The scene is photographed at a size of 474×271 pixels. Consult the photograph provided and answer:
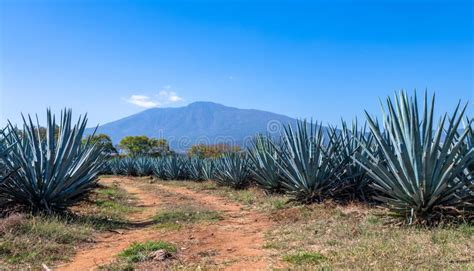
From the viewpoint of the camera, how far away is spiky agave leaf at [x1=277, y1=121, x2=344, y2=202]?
27.6ft

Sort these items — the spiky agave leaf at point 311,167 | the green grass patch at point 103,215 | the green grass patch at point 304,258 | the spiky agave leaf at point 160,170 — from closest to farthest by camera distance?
the green grass patch at point 304,258
the green grass patch at point 103,215
the spiky agave leaf at point 311,167
the spiky agave leaf at point 160,170

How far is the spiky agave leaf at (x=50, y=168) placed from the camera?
21.6 ft

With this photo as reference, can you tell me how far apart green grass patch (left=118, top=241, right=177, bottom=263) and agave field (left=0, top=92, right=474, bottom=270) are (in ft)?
8.29

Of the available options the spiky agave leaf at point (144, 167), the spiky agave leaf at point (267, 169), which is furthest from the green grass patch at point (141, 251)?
the spiky agave leaf at point (144, 167)

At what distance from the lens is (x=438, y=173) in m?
5.25

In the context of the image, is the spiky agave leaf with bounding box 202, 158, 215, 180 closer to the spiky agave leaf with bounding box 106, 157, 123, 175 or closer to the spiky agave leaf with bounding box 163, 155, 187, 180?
the spiky agave leaf with bounding box 163, 155, 187, 180

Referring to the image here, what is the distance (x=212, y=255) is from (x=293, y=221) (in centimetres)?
243

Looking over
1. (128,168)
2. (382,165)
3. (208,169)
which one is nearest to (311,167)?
(382,165)

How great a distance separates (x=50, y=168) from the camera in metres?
6.73

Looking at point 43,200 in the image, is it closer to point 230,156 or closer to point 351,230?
point 351,230

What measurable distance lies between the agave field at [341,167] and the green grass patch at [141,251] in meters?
2.53

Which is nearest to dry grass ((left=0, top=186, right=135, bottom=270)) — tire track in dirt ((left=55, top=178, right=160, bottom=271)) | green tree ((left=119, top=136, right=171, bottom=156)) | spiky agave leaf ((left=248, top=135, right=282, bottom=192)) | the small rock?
tire track in dirt ((left=55, top=178, right=160, bottom=271))

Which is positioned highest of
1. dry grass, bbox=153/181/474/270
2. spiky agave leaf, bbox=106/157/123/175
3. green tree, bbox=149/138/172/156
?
green tree, bbox=149/138/172/156

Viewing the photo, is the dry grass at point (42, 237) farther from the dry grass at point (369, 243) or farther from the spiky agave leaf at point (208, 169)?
the spiky agave leaf at point (208, 169)
